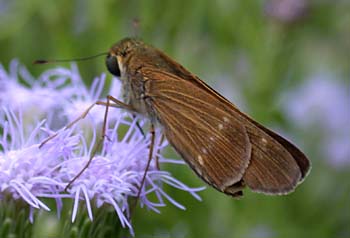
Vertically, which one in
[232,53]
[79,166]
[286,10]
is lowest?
[79,166]

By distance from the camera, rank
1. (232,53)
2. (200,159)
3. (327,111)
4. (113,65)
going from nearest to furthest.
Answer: (200,159) < (113,65) < (232,53) < (327,111)

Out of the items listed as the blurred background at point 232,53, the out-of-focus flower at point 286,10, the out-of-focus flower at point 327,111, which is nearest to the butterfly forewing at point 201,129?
the blurred background at point 232,53

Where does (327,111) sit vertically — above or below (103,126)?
above

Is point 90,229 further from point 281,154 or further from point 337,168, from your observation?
point 337,168

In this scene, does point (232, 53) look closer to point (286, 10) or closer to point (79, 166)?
point (286, 10)

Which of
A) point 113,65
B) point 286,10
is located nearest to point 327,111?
point 286,10

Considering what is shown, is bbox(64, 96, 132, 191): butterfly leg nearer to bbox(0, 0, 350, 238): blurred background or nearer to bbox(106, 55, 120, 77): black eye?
bbox(106, 55, 120, 77): black eye

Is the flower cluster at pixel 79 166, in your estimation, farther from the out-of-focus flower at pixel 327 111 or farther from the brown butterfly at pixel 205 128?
the out-of-focus flower at pixel 327 111

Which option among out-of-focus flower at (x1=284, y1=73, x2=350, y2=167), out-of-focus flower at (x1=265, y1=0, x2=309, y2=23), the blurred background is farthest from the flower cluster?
out-of-focus flower at (x1=284, y1=73, x2=350, y2=167)
